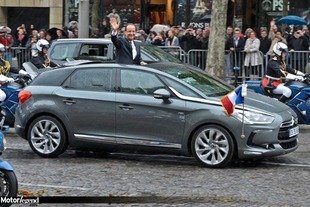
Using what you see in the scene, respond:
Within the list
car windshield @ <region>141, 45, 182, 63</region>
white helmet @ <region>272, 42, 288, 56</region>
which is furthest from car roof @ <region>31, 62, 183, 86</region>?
white helmet @ <region>272, 42, 288, 56</region>

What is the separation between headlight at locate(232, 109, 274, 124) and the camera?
12438 millimetres

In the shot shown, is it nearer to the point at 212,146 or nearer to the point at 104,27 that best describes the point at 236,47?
the point at 104,27

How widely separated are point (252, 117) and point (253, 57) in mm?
10498

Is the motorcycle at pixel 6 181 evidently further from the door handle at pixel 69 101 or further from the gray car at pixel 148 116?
the door handle at pixel 69 101

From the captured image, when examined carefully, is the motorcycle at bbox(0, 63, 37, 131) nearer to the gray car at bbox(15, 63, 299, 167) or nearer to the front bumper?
the gray car at bbox(15, 63, 299, 167)

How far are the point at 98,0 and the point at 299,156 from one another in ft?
65.9

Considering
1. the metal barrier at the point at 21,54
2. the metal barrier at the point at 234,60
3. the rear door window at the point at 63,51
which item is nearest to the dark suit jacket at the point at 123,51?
the rear door window at the point at 63,51

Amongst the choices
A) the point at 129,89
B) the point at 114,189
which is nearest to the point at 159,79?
the point at 129,89

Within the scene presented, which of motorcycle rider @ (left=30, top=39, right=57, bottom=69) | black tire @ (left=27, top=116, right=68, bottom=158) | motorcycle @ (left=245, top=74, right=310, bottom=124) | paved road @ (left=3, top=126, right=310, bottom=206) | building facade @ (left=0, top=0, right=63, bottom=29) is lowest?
paved road @ (left=3, top=126, right=310, bottom=206)

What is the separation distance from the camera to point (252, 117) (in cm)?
1248

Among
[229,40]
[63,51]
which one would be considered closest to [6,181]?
[63,51]

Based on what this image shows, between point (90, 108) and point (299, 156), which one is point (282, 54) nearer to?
point (299, 156)

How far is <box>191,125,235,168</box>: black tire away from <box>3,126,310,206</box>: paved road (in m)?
0.16

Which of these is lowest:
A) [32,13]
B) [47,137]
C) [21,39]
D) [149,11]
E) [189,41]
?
[47,137]
